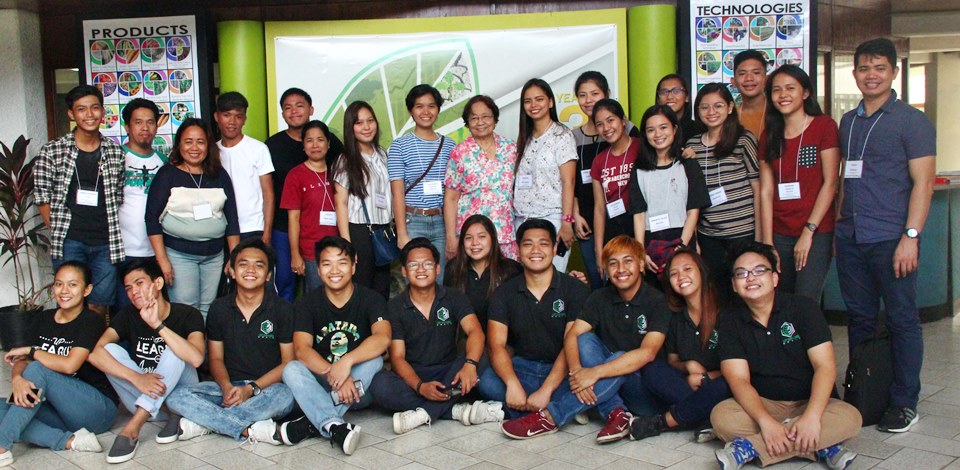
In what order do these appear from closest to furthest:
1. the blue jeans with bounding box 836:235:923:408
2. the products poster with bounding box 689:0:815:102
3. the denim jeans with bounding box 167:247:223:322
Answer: the blue jeans with bounding box 836:235:923:408 < the denim jeans with bounding box 167:247:223:322 < the products poster with bounding box 689:0:815:102

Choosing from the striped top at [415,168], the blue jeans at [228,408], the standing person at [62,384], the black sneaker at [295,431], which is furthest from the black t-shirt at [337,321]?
the standing person at [62,384]

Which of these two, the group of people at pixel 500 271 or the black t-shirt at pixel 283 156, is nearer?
the group of people at pixel 500 271

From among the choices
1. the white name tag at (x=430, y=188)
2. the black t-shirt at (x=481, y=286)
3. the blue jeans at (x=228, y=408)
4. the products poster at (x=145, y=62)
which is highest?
the products poster at (x=145, y=62)

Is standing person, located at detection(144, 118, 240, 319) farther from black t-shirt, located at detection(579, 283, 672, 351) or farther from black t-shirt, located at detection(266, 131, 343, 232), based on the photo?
black t-shirt, located at detection(579, 283, 672, 351)

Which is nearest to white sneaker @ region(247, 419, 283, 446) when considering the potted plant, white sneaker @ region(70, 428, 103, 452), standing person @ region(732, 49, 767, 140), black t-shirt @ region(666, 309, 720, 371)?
white sneaker @ region(70, 428, 103, 452)

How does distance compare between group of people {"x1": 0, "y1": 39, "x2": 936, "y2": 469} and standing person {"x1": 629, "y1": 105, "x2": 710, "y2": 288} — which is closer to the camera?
group of people {"x1": 0, "y1": 39, "x2": 936, "y2": 469}

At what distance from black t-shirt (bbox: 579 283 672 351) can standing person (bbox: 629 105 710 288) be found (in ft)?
0.96

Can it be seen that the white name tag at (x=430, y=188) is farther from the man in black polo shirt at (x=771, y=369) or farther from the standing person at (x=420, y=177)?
the man in black polo shirt at (x=771, y=369)

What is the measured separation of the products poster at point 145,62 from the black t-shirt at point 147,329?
Result: 2068mm

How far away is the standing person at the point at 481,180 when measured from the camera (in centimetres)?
423

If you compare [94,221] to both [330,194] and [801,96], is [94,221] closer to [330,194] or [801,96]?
[330,194]

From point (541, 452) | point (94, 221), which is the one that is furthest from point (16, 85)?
point (541, 452)

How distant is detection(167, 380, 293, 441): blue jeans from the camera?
350 cm

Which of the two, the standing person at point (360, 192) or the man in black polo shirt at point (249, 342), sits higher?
the standing person at point (360, 192)
